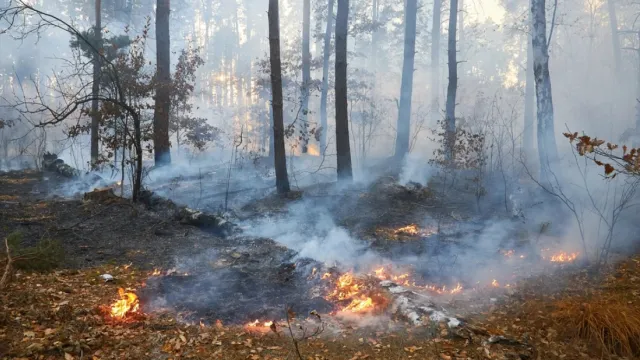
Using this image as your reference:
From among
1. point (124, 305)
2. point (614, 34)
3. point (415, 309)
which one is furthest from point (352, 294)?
point (614, 34)

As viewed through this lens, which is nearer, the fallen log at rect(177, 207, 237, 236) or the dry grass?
the dry grass

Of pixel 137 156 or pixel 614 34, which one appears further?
pixel 614 34

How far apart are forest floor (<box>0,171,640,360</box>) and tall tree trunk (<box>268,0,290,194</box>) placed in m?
4.69

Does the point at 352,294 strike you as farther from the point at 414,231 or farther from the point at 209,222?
the point at 209,222

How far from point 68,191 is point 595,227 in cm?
1361

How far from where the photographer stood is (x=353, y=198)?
10.8 m

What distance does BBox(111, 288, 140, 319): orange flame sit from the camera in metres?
4.58

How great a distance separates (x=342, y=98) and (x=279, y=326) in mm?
8362

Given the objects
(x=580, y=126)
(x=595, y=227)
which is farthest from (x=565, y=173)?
(x=580, y=126)

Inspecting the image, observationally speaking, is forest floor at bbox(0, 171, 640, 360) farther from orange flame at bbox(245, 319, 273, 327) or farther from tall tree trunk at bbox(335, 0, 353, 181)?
tall tree trunk at bbox(335, 0, 353, 181)

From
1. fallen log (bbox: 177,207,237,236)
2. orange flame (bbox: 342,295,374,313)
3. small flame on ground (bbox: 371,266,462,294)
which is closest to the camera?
orange flame (bbox: 342,295,374,313)

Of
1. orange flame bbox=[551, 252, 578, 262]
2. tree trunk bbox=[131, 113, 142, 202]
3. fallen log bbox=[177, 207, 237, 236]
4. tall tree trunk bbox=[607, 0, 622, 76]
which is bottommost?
orange flame bbox=[551, 252, 578, 262]

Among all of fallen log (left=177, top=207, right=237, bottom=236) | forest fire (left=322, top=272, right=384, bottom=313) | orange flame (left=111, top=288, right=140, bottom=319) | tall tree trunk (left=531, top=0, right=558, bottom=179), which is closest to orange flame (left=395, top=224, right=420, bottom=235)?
forest fire (left=322, top=272, right=384, bottom=313)

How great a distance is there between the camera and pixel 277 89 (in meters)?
10.6
